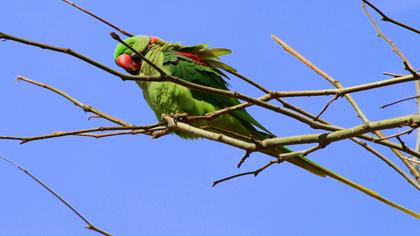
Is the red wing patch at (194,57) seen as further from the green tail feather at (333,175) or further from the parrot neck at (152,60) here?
the green tail feather at (333,175)

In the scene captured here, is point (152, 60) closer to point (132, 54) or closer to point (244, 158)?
point (132, 54)

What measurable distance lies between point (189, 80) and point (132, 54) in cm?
57

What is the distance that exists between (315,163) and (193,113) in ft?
3.58

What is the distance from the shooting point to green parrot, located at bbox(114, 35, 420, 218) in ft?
12.8

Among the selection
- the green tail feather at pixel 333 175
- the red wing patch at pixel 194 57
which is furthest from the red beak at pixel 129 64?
the green tail feather at pixel 333 175

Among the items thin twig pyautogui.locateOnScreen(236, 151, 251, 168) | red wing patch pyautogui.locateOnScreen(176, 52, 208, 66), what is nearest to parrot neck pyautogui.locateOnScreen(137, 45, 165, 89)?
red wing patch pyautogui.locateOnScreen(176, 52, 208, 66)

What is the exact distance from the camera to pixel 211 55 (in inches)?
161

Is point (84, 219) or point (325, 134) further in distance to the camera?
point (84, 219)

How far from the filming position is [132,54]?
4.40 m

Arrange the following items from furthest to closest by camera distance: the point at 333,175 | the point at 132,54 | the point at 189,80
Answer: the point at 132,54, the point at 189,80, the point at 333,175

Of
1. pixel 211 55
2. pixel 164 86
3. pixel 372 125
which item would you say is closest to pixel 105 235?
pixel 372 125

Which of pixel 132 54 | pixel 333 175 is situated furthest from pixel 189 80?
pixel 333 175

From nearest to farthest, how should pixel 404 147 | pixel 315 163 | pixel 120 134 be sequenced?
1. pixel 404 147
2. pixel 120 134
3. pixel 315 163

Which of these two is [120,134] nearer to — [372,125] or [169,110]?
[372,125]
